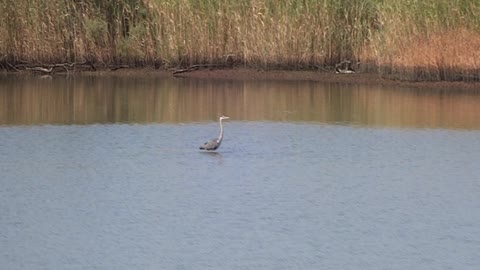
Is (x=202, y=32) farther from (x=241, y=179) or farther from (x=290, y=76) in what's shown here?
(x=241, y=179)

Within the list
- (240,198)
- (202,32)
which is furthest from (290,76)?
(240,198)

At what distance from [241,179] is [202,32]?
8642 millimetres

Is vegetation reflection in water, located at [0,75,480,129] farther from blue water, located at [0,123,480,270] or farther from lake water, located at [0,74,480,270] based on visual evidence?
blue water, located at [0,123,480,270]

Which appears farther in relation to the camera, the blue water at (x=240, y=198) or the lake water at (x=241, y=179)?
the lake water at (x=241, y=179)

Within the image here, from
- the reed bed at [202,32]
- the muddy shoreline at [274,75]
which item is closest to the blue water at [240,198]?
the muddy shoreline at [274,75]

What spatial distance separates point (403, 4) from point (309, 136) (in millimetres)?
5169

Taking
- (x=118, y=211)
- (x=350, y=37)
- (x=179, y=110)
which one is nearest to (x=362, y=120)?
(x=179, y=110)

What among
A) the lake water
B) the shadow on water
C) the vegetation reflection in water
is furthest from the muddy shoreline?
the shadow on water

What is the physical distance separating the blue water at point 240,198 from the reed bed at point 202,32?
470 cm

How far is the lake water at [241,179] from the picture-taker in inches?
352

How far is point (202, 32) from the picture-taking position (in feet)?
65.1

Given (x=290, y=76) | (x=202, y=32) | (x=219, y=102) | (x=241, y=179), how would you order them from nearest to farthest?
(x=241, y=179), (x=219, y=102), (x=290, y=76), (x=202, y=32)

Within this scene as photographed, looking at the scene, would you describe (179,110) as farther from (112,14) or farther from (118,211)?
(118,211)

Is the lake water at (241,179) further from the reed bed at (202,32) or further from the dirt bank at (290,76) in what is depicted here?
the reed bed at (202,32)
